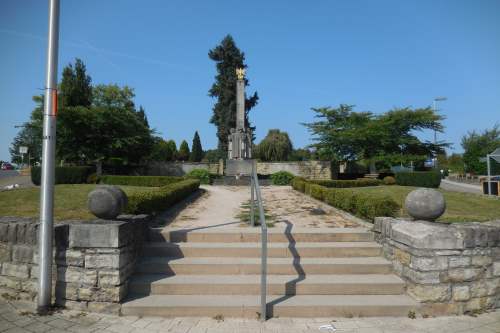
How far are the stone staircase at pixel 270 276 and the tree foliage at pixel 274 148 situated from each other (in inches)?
1366

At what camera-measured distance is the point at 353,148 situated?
26.7 metres

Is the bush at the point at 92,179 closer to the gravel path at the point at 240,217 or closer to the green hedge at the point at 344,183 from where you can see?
the gravel path at the point at 240,217

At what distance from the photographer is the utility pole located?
11.5ft

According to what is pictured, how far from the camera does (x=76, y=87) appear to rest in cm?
2378

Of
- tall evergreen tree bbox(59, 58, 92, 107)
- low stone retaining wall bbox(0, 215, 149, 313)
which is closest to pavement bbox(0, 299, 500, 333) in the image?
low stone retaining wall bbox(0, 215, 149, 313)

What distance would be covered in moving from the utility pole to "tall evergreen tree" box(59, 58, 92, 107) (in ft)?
74.2

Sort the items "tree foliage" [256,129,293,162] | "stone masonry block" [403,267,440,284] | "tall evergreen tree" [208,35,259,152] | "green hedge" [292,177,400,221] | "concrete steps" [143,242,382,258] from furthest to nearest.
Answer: "tree foliage" [256,129,293,162]
"tall evergreen tree" [208,35,259,152]
"green hedge" [292,177,400,221]
"concrete steps" [143,242,382,258]
"stone masonry block" [403,267,440,284]

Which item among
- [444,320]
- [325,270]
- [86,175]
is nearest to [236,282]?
[325,270]

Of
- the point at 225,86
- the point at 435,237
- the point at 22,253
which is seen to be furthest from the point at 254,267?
the point at 225,86

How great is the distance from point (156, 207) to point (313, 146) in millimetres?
23153

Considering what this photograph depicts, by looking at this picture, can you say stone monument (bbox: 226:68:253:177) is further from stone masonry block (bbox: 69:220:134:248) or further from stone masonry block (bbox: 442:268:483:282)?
stone masonry block (bbox: 442:268:483:282)

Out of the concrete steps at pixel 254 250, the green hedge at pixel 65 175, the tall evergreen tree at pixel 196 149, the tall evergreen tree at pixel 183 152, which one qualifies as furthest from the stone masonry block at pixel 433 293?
the tall evergreen tree at pixel 183 152

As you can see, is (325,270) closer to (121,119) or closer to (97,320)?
(97,320)

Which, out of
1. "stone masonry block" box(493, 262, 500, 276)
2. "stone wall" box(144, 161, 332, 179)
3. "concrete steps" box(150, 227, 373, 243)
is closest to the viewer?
"stone masonry block" box(493, 262, 500, 276)
